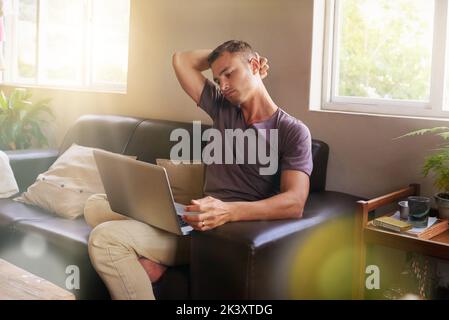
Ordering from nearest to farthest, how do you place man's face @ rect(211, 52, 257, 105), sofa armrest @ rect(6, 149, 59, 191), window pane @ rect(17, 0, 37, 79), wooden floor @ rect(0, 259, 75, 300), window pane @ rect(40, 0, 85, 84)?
wooden floor @ rect(0, 259, 75, 300) < man's face @ rect(211, 52, 257, 105) < sofa armrest @ rect(6, 149, 59, 191) < window pane @ rect(40, 0, 85, 84) < window pane @ rect(17, 0, 37, 79)

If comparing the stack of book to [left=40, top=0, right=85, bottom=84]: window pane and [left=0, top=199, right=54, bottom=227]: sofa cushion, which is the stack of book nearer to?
[left=0, top=199, right=54, bottom=227]: sofa cushion

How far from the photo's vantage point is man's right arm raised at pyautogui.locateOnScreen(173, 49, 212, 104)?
2.21m

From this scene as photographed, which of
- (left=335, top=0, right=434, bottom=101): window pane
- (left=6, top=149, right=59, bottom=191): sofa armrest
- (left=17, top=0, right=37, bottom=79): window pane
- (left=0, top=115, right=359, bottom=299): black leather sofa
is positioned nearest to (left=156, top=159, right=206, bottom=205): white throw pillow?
(left=0, top=115, right=359, bottom=299): black leather sofa

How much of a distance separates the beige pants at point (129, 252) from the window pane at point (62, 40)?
2.33m

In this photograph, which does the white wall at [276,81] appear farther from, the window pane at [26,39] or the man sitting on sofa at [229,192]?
the window pane at [26,39]

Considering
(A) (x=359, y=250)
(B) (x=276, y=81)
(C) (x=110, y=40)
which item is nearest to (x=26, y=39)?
(C) (x=110, y=40)

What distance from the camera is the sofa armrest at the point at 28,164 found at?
2.96m

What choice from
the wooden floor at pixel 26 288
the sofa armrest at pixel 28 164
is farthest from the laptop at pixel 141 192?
the sofa armrest at pixel 28 164

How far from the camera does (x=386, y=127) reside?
7.35ft

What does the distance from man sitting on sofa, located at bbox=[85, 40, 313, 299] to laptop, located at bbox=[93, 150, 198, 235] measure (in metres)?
0.06

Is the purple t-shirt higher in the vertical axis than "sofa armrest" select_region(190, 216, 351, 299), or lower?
higher
